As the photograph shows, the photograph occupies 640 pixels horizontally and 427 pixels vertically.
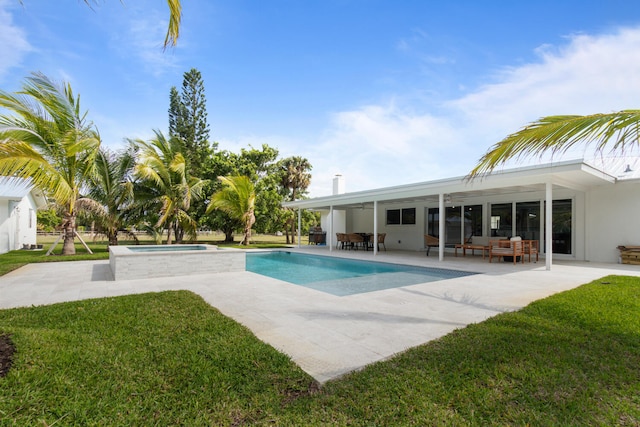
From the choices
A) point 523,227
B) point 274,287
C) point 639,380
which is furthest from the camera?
point 523,227

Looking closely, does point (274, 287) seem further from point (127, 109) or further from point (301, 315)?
point (127, 109)

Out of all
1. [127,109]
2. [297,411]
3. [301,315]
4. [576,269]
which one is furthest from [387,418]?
[127,109]

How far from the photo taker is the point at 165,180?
50.4ft

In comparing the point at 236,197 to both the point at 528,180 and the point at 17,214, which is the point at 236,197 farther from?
the point at 528,180

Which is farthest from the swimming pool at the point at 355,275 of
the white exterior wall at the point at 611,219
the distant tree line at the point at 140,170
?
the distant tree line at the point at 140,170

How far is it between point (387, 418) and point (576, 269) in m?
9.59

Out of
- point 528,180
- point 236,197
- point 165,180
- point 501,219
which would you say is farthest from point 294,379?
point 236,197

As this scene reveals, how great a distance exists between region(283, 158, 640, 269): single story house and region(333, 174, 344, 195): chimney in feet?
11.0

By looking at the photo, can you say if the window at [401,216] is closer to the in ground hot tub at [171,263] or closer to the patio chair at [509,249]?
the patio chair at [509,249]

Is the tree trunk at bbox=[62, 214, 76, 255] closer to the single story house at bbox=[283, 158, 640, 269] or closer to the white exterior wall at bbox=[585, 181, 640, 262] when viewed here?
the single story house at bbox=[283, 158, 640, 269]

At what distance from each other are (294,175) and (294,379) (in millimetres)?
24524

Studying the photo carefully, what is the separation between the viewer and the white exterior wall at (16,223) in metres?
13.6

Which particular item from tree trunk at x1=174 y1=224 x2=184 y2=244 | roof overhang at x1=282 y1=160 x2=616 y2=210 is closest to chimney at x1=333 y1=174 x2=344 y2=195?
roof overhang at x1=282 y1=160 x2=616 y2=210

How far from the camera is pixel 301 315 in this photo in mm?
4492
